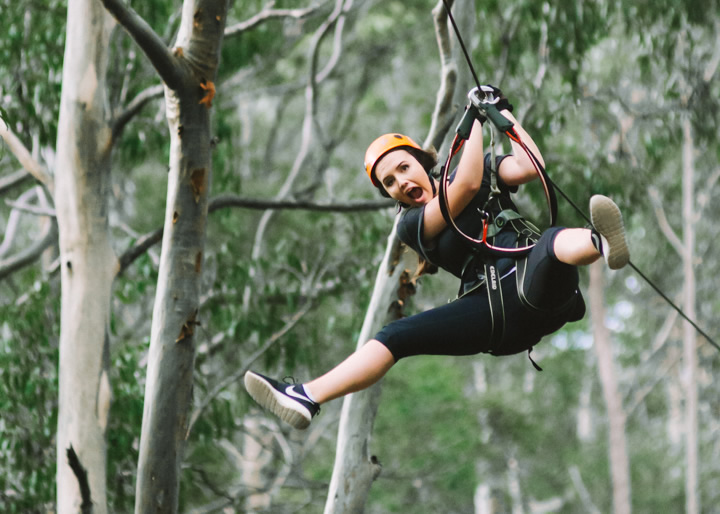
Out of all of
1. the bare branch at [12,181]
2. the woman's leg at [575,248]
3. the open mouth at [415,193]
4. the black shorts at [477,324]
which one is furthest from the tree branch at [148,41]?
the bare branch at [12,181]

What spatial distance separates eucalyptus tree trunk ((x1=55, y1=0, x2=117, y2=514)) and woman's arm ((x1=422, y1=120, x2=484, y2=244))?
8.81ft

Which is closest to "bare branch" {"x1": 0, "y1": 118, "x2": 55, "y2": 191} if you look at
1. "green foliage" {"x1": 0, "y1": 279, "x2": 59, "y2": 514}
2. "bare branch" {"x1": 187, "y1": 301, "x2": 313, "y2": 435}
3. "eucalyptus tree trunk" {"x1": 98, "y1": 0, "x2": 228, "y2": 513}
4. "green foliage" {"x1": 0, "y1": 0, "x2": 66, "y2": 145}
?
"green foliage" {"x1": 0, "y1": 0, "x2": 66, "y2": 145}

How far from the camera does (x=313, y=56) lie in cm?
642

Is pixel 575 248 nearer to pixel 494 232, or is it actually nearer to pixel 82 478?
pixel 494 232

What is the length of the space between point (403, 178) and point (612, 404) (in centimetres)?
1238

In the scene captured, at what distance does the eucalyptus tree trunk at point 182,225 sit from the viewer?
376 centimetres

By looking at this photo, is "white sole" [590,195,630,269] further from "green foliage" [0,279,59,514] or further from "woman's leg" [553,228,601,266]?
"green foliage" [0,279,59,514]

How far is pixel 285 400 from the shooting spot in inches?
112

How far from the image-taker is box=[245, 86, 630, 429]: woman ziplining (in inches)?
112

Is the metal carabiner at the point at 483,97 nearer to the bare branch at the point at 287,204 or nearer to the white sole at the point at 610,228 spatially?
the white sole at the point at 610,228

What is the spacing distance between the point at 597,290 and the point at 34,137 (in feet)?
34.6

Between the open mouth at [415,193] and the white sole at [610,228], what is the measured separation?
28.7 inches

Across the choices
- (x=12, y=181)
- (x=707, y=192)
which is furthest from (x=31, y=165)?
(x=707, y=192)

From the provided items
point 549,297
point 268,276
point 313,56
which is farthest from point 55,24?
point 549,297
